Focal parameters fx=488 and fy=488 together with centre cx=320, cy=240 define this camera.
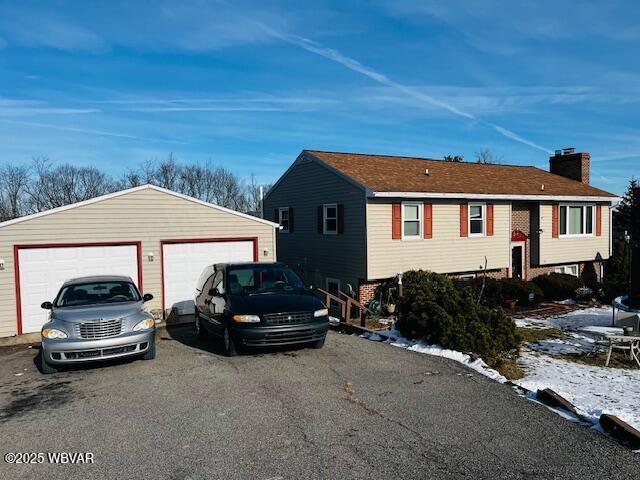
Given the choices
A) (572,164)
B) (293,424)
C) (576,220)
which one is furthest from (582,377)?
(572,164)

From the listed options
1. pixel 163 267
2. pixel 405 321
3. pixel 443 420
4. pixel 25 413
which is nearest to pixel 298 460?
pixel 443 420

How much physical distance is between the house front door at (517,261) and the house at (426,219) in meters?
0.05

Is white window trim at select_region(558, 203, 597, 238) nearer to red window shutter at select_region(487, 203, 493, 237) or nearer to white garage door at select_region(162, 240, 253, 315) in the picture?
red window shutter at select_region(487, 203, 493, 237)

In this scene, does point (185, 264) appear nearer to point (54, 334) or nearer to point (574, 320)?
point (54, 334)

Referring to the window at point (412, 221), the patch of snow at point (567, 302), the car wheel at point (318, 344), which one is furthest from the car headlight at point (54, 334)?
the patch of snow at point (567, 302)

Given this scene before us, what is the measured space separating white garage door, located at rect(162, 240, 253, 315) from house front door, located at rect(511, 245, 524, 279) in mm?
12316

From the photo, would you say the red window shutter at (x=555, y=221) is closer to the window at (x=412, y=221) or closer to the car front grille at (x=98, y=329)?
the window at (x=412, y=221)

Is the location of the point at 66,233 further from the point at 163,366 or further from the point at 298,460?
the point at 298,460

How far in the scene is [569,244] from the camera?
21562 millimetres

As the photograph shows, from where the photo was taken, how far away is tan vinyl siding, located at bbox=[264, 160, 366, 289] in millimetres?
16750

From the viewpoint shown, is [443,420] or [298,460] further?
[443,420]

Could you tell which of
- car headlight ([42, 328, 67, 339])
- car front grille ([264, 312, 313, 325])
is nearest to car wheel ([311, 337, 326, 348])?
car front grille ([264, 312, 313, 325])

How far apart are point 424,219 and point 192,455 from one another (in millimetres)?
13664

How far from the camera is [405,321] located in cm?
1058
